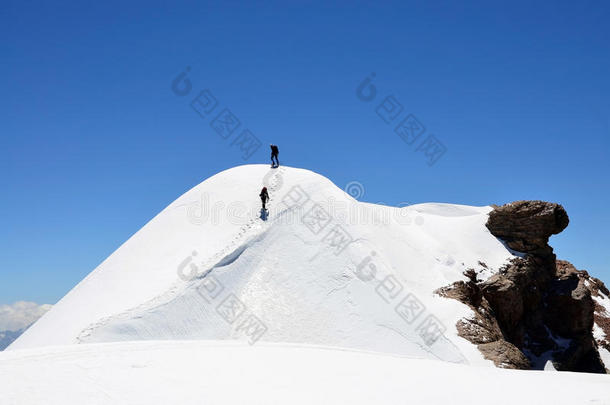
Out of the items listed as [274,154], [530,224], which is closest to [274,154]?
[274,154]

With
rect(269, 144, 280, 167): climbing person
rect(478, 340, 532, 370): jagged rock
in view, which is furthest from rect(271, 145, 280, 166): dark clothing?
rect(478, 340, 532, 370): jagged rock

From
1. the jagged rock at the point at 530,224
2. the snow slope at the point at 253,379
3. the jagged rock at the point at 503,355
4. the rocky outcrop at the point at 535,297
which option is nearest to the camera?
the snow slope at the point at 253,379

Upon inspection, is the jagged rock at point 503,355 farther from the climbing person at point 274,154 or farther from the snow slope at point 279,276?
the climbing person at point 274,154

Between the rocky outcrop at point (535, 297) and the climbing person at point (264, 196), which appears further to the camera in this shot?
the rocky outcrop at point (535, 297)

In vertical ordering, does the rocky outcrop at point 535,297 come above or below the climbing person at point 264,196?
below

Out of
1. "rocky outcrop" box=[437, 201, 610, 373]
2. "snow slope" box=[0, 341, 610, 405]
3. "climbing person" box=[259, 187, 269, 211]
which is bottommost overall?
"rocky outcrop" box=[437, 201, 610, 373]

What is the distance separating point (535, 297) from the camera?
70.7 feet

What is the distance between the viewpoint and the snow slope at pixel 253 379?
5883 millimetres

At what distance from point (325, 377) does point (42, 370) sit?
14.2 feet

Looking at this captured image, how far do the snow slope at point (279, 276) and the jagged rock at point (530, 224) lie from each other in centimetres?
101

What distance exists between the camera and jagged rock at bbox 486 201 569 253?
22.3 m

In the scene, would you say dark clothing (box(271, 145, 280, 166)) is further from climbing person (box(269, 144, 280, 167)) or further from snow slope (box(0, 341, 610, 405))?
snow slope (box(0, 341, 610, 405))

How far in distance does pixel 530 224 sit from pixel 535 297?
3.70 meters

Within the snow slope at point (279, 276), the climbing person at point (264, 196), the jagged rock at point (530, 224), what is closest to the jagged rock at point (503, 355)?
the snow slope at point (279, 276)
